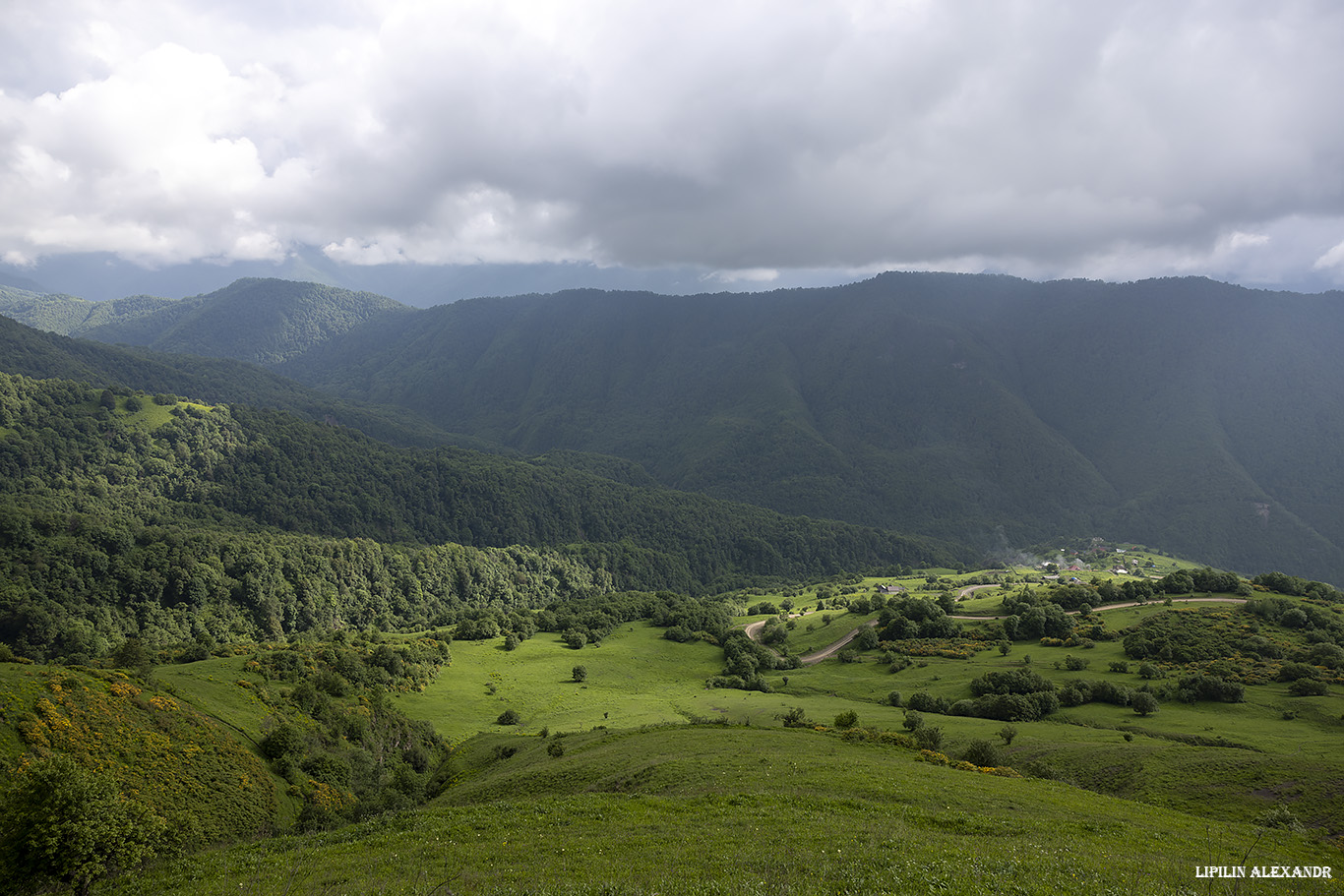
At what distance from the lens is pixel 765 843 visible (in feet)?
86.4

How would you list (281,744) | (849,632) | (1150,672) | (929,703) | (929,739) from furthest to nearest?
(849,632) < (1150,672) < (929,703) < (929,739) < (281,744)

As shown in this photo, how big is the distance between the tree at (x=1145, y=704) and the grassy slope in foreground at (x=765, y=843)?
145 feet

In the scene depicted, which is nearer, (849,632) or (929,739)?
(929,739)

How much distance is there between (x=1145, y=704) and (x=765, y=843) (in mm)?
73940

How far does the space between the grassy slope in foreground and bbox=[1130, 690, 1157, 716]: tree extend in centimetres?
4430

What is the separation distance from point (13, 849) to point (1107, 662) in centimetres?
11551

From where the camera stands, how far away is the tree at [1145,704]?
248 feet

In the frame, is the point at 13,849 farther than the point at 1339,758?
No

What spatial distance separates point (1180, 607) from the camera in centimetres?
10950

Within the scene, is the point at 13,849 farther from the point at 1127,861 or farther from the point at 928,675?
the point at 928,675

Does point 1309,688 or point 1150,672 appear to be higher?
point 1309,688

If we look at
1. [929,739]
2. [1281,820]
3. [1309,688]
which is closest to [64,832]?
[929,739]

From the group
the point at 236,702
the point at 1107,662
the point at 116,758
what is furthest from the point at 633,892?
the point at 1107,662

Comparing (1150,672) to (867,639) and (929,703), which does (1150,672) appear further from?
(867,639)
